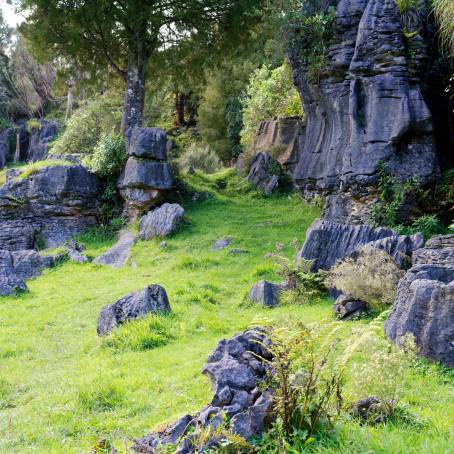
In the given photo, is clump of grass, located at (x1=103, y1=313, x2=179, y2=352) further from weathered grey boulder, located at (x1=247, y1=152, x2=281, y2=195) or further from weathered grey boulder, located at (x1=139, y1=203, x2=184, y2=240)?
weathered grey boulder, located at (x1=247, y1=152, x2=281, y2=195)

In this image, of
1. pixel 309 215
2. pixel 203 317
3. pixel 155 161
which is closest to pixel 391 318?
pixel 203 317

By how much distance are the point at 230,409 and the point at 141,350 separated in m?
3.82

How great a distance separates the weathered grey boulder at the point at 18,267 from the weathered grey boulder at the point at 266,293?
6.24 meters

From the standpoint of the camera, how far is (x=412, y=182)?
41.3 ft

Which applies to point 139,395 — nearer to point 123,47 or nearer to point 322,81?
point 322,81

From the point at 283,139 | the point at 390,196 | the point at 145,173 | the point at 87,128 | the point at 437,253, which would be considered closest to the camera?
the point at 437,253

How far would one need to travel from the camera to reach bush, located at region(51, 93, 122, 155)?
29141 millimetres

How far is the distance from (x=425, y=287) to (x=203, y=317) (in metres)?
4.22

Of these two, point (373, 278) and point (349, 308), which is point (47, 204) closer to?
point (349, 308)

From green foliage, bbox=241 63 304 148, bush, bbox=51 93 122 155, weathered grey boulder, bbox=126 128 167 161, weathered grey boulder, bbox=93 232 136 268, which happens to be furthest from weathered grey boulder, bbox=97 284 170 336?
bush, bbox=51 93 122 155

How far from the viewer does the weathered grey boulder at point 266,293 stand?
Answer: 30.7 feet

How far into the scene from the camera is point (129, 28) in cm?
2103

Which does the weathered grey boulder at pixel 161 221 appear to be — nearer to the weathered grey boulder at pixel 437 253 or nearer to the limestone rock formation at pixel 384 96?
the limestone rock formation at pixel 384 96

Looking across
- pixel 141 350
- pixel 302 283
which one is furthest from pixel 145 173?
pixel 141 350
